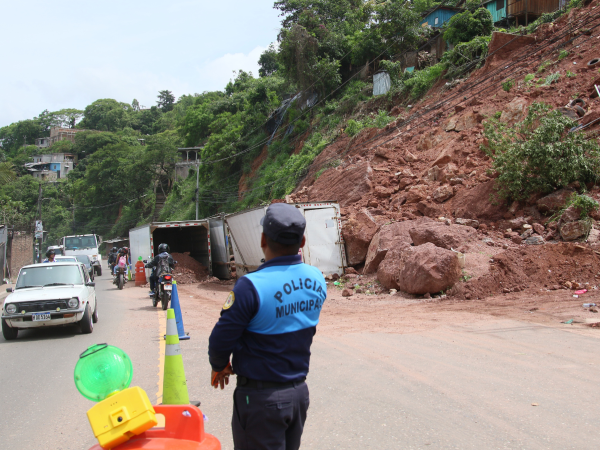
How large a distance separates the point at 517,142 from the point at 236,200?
104 ft

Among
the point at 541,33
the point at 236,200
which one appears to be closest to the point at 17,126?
the point at 236,200

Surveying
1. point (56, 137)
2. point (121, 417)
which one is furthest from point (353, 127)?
point (56, 137)

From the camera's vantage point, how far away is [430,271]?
12812 millimetres

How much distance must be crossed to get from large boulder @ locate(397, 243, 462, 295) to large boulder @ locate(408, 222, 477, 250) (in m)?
1.17

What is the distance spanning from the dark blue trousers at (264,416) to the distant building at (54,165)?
101m

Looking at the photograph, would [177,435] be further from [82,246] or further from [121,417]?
[82,246]

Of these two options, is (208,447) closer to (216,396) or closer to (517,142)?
(216,396)

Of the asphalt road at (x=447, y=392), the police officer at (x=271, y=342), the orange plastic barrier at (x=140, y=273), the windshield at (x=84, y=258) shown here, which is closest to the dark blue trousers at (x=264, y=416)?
the police officer at (x=271, y=342)

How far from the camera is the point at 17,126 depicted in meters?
116

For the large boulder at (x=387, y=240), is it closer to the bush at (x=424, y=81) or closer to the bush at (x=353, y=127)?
the bush at (x=353, y=127)

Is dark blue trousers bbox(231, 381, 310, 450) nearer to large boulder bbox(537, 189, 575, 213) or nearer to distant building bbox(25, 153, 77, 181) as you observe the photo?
large boulder bbox(537, 189, 575, 213)

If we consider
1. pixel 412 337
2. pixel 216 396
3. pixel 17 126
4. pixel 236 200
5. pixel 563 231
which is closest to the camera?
pixel 216 396

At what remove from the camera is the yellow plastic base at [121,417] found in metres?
2.37

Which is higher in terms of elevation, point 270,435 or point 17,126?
point 17,126
